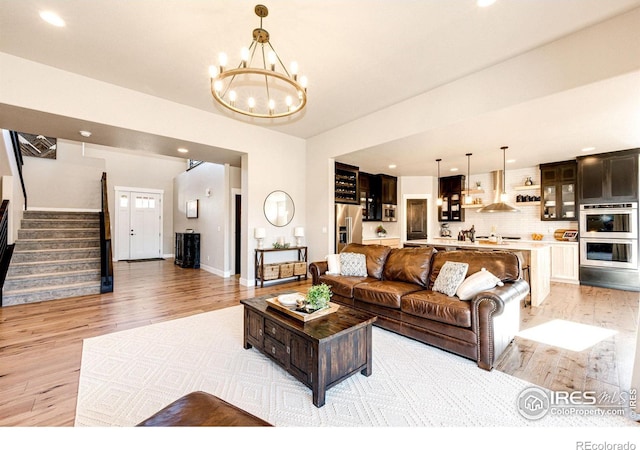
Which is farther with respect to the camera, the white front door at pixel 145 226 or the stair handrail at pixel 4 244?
the white front door at pixel 145 226

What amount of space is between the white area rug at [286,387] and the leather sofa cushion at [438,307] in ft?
1.18

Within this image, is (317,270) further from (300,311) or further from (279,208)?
(279,208)

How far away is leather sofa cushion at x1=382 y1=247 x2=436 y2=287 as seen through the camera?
11.4 feet

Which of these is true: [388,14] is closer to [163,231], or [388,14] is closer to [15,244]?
[15,244]

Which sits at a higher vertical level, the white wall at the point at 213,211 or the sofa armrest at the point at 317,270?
the white wall at the point at 213,211

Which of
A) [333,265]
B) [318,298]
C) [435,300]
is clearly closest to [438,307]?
[435,300]

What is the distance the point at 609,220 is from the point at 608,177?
861 mm

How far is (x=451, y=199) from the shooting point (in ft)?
26.0

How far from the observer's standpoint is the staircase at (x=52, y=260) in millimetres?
4191

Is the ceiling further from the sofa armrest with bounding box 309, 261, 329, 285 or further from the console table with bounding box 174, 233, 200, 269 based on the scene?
the console table with bounding box 174, 233, 200, 269

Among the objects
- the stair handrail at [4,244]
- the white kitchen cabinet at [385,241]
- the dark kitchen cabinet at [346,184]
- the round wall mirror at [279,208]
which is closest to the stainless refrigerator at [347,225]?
the dark kitchen cabinet at [346,184]

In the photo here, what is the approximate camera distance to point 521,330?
3.30 meters

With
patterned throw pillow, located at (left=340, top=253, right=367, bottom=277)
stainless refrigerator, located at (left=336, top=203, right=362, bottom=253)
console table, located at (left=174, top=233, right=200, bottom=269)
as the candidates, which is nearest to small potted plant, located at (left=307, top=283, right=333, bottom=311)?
patterned throw pillow, located at (left=340, top=253, right=367, bottom=277)

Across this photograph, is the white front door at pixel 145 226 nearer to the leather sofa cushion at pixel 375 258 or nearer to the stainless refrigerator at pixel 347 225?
the stainless refrigerator at pixel 347 225
